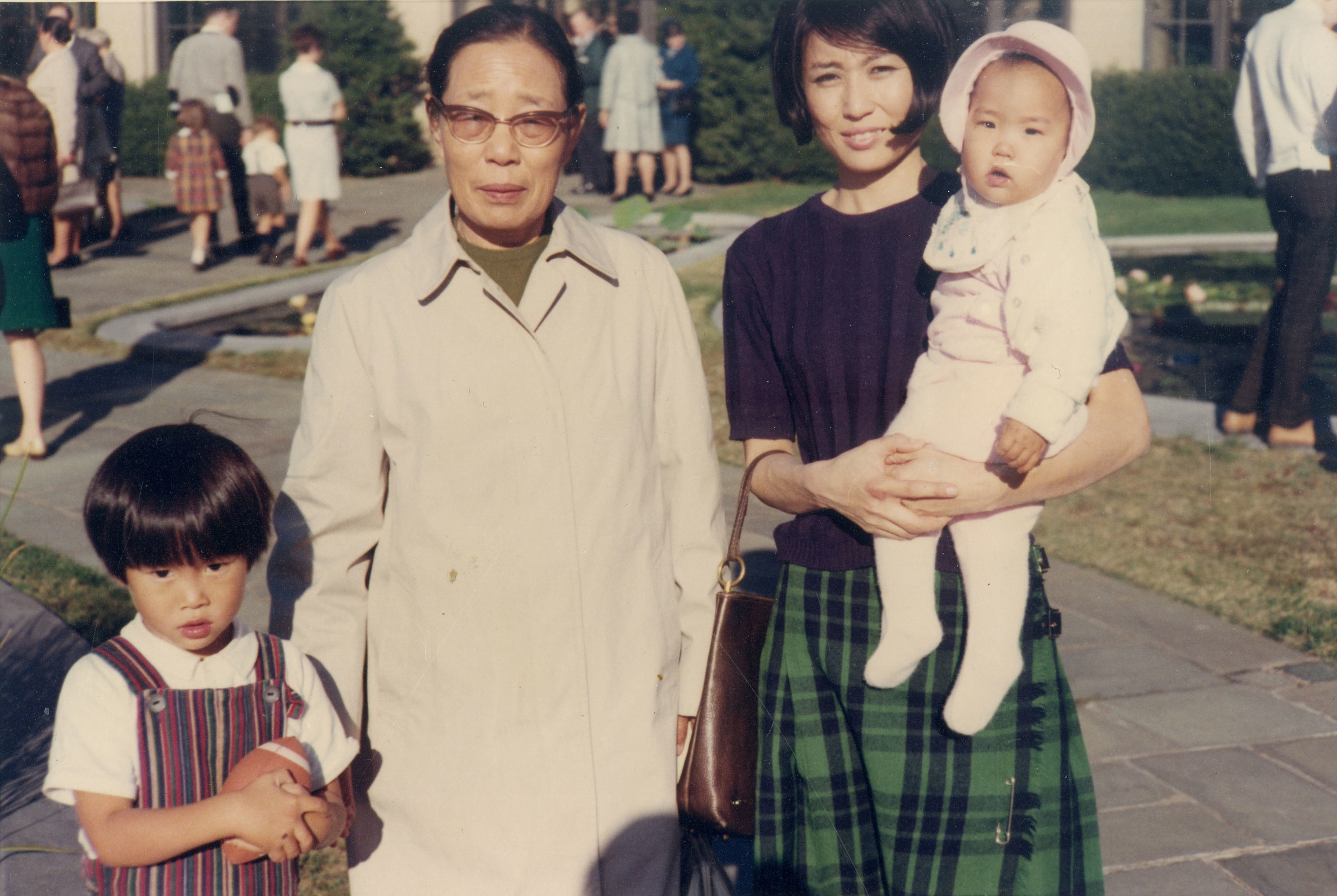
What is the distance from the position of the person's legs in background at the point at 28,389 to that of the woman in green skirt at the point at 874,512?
213 inches

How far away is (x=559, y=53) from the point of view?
2.18m

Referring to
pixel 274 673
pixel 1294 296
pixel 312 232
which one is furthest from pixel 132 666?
pixel 312 232

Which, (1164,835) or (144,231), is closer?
(1164,835)

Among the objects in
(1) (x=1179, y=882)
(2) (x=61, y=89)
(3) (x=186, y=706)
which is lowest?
(1) (x=1179, y=882)

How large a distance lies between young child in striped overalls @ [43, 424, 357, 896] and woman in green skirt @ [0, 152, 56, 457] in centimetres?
476

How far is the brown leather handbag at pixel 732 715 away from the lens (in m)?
2.29

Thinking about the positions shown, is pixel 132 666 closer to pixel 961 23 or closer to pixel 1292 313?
pixel 961 23

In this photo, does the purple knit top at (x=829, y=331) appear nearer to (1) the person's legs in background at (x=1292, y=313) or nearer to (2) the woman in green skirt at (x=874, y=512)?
(2) the woman in green skirt at (x=874, y=512)

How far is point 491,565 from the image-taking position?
2.18m

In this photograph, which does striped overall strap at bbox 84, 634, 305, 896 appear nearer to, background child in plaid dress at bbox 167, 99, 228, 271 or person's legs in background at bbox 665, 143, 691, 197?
background child in plaid dress at bbox 167, 99, 228, 271

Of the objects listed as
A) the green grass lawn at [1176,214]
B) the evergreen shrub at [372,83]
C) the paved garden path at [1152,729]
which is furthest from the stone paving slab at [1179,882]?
the evergreen shrub at [372,83]

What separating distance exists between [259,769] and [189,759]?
0.10 meters

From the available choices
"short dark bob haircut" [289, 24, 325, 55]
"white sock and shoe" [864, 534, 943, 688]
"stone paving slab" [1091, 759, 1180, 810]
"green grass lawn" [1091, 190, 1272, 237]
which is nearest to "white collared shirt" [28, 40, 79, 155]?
"short dark bob haircut" [289, 24, 325, 55]

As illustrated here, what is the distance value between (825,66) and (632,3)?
13.9 m
